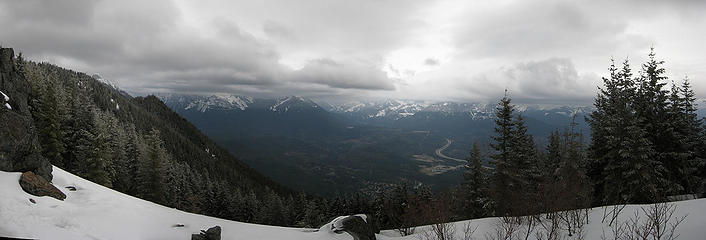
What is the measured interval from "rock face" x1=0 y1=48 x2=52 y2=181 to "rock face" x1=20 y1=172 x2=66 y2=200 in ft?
4.14

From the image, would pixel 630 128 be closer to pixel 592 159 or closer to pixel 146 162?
pixel 592 159

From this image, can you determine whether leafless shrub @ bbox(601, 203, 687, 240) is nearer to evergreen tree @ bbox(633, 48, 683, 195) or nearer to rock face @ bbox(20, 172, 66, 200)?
evergreen tree @ bbox(633, 48, 683, 195)

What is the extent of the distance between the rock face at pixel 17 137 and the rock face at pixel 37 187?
1.26 meters

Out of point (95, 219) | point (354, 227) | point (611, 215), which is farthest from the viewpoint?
point (354, 227)

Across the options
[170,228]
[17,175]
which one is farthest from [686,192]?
[17,175]

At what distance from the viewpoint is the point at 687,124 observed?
27.9 m

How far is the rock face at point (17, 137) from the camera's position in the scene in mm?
16375

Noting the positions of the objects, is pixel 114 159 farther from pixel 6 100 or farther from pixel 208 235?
pixel 208 235

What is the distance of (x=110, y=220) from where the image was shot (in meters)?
15.7

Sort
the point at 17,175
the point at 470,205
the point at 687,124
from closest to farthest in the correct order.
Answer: the point at 17,175 < the point at 687,124 < the point at 470,205

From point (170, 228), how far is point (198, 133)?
582 ft

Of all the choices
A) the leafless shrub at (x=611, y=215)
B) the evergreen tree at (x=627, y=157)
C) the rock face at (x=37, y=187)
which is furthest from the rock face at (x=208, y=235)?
the evergreen tree at (x=627, y=157)

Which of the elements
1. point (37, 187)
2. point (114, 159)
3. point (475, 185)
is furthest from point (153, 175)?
point (475, 185)

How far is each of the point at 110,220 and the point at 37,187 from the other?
4034mm
